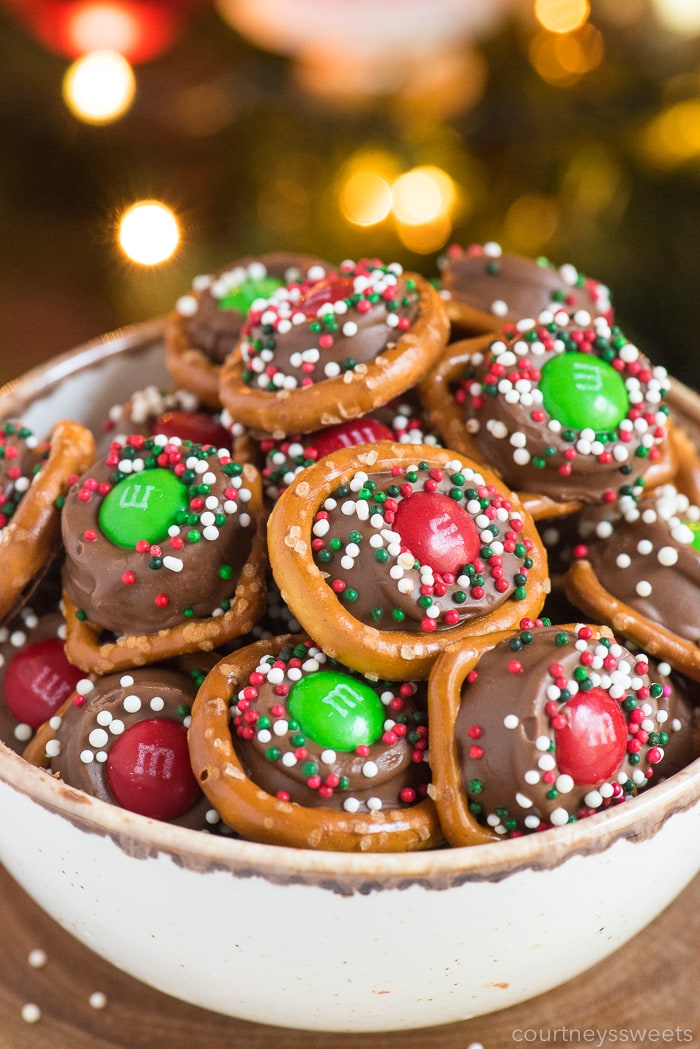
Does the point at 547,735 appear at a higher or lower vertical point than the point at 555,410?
lower

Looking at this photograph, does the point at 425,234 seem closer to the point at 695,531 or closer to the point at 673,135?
the point at 673,135

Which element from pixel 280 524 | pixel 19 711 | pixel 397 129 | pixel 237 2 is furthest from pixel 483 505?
pixel 237 2

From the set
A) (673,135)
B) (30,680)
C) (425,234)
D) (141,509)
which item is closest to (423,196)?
(425,234)

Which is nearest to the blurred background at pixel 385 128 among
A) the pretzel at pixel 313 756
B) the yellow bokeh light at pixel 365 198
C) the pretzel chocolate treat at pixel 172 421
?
the yellow bokeh light at pixel 365 198

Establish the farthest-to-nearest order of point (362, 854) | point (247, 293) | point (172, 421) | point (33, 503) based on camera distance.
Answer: point (247, 293)
point (172, 421)
point (33, 503)
point (362, 854)

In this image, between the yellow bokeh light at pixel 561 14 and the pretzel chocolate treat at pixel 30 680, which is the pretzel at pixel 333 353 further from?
the yellow bokeh light at pixel 561 14

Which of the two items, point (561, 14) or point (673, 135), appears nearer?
point (673, 135)

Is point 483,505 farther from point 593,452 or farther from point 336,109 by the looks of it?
point 336,109
